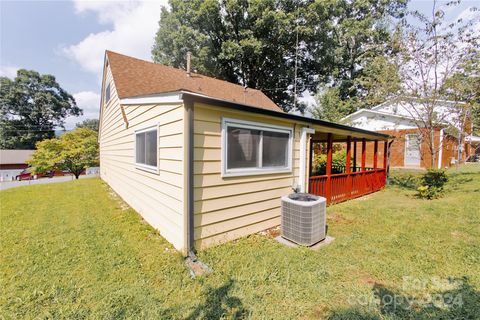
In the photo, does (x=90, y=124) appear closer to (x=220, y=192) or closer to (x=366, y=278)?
(x=220, y=192)

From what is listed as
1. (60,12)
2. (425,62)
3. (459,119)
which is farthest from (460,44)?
(60,12)

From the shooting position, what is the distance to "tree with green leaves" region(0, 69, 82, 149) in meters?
35.8

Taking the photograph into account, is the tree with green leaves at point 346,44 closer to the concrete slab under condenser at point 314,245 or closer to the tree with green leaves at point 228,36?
the tree with green leaves at point 228,36

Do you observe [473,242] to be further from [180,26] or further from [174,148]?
[180,26]

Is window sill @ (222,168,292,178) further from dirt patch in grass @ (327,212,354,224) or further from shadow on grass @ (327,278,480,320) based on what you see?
shadow on grass @ (327,278,480,320)

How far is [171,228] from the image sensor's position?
3.68 m

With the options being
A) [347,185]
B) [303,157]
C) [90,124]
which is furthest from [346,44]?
[90,124]

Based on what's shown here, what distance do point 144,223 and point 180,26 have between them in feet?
57.7

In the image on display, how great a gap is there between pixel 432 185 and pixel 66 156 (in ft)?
78.9

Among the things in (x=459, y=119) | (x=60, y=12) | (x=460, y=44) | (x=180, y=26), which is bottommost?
(x=459, y=119)

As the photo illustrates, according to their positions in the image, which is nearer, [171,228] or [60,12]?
[171,228]

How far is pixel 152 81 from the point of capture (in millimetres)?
7973

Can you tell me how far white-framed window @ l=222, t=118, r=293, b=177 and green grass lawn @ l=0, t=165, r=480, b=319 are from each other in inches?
52.3

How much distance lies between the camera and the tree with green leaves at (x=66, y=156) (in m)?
18.7
